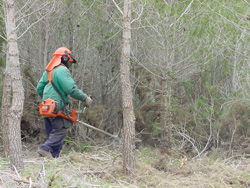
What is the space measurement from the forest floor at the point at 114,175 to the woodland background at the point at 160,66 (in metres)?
1.81

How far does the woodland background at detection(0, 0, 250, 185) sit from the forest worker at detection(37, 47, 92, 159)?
1.24 m

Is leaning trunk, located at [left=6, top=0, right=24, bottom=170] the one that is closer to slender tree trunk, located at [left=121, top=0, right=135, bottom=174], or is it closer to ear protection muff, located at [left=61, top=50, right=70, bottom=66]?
slender tree trunk, located at [left=121, top=0, right=135, bottom=174]

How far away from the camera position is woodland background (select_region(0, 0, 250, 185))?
710 centimetres

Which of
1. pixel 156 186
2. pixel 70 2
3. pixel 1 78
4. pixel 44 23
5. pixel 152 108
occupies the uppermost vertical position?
pixel 70 2

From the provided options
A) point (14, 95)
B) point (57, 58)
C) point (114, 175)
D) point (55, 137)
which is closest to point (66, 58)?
point (57, 58)

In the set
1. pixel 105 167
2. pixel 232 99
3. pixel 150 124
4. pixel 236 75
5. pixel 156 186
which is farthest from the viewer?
pixel 150 124

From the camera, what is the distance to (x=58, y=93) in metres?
5.97

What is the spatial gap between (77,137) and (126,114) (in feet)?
12.7

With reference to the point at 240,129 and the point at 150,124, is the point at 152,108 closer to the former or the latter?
the point at 150,124

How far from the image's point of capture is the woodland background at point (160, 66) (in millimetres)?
7102

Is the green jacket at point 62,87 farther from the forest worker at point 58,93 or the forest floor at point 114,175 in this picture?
the forest floor at point 114,175

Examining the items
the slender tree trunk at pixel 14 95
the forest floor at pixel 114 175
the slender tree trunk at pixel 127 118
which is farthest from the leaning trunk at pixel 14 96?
the slender tree trunk at pixel 127 118

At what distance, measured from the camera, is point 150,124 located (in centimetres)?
865

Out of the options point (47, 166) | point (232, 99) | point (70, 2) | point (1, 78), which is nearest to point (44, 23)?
point (70, 2)
